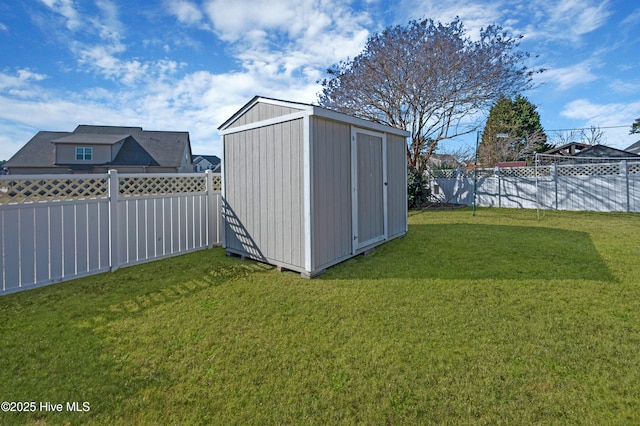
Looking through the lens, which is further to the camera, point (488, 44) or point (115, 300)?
point (488, 44)

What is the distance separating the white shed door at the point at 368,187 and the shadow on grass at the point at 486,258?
347 millimetres

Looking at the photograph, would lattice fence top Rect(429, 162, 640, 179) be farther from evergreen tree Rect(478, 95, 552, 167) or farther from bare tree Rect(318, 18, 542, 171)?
evergreen tree Rect(478, 95, 552, 167)

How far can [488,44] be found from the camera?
36.0 feet

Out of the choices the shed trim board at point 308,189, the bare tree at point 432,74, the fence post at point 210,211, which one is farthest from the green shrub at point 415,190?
the shed trim board at point 308,189

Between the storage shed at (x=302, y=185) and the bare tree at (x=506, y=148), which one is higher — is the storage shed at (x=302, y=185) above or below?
below

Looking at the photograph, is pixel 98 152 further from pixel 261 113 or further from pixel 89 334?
pixel 89 334

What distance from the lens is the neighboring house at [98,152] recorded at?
17766mm

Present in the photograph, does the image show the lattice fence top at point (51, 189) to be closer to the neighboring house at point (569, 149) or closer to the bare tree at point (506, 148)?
the bare tree at point (506, 148)

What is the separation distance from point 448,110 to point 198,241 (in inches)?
435

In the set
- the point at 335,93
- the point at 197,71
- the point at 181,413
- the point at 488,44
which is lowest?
the point at 181,413

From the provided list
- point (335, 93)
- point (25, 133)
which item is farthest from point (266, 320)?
point (25, 133)

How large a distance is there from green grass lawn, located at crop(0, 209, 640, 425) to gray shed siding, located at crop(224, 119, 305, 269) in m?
0.41

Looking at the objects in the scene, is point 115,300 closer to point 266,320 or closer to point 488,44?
point 266,320

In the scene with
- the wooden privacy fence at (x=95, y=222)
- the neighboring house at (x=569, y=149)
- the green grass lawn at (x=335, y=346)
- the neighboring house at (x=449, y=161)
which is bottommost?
the green grass lawn at (x=335, y=346)
